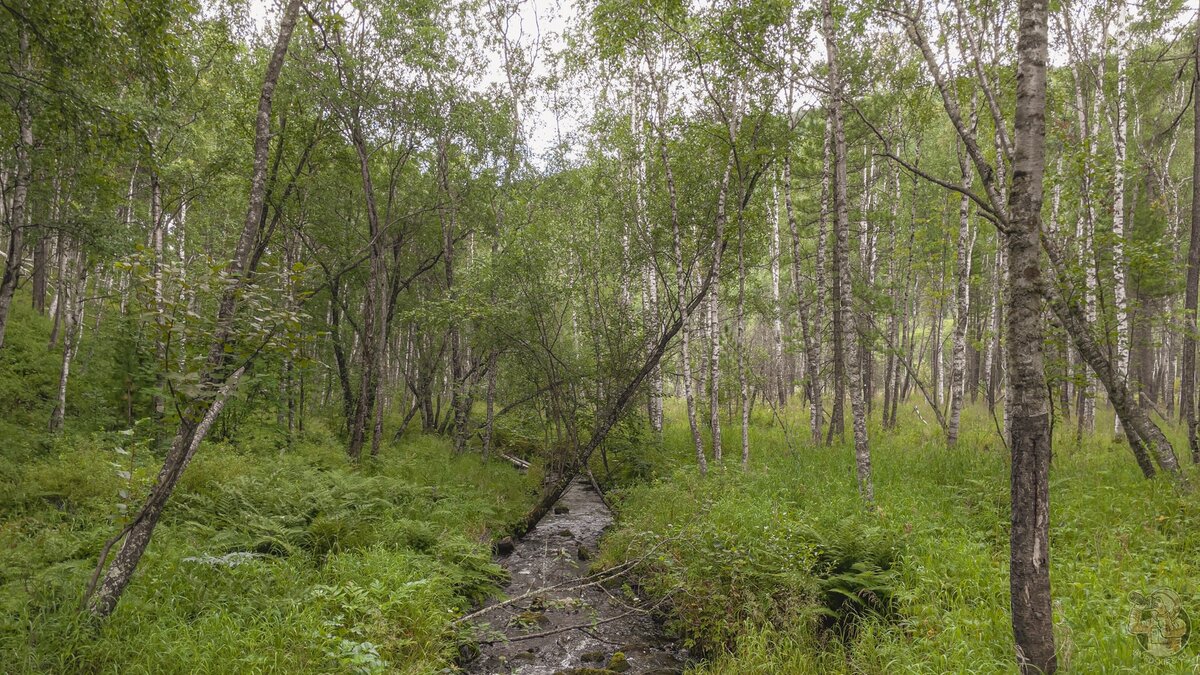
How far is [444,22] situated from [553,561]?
1547 centimetres

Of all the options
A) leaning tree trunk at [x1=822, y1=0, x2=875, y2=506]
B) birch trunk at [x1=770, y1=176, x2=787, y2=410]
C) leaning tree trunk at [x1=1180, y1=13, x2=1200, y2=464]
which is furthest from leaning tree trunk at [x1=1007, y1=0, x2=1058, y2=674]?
birch trunk at [x1=770, y1=176, x2=787, y2=410]

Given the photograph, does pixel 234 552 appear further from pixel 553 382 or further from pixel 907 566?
pixel 907 566

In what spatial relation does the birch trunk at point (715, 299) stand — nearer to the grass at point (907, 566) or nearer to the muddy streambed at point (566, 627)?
the grass at point (907, 566)

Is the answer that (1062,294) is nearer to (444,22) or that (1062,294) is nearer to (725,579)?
(725,579)

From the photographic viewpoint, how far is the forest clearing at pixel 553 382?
4719mm

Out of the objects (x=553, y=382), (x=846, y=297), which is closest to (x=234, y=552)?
(x=553, y=382)

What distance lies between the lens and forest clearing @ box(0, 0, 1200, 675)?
4719 millimetres

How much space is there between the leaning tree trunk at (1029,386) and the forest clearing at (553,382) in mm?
30

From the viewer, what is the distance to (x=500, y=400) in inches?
776

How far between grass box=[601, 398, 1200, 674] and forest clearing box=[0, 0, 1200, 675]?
54 mm

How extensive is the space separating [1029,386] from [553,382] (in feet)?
32.1

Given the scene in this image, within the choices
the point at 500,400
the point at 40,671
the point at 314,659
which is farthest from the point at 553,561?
the point at 500,400

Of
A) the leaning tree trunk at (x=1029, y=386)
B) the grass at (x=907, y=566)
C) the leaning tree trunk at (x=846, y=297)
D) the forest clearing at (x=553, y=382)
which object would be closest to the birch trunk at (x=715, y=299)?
the forest clearing at (x=553, y=382)

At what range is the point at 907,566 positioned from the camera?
19.4 feet
